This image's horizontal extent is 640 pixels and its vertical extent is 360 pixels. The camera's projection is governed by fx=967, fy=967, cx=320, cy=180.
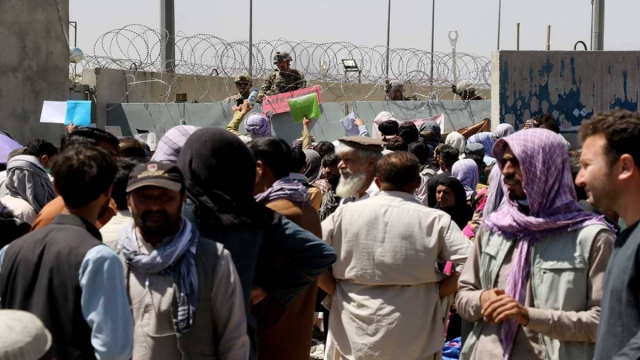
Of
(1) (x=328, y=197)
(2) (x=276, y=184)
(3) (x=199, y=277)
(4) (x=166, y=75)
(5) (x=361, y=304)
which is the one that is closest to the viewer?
(3) (x=199, y=277)

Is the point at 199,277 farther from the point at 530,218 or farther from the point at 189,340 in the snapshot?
the point at 530,218

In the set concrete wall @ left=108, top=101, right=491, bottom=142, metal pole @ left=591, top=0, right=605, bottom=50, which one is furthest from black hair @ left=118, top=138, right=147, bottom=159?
metal pole @ left=591, top=0, right=605, bottom=50

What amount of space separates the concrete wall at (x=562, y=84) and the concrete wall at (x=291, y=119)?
2.03 ft

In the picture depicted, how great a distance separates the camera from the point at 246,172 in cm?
363

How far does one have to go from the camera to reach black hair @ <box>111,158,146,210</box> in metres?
4.34

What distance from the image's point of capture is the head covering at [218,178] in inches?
141

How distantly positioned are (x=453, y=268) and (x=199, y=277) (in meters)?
2.09

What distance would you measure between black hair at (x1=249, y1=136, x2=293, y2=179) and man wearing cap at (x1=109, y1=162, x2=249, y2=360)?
1295 mm

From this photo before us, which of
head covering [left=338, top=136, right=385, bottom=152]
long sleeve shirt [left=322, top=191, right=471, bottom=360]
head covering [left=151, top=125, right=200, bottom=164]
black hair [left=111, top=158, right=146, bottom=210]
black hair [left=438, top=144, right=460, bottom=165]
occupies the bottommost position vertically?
long sleeve shirt [left=322, top=191, right=471, bottom=360]

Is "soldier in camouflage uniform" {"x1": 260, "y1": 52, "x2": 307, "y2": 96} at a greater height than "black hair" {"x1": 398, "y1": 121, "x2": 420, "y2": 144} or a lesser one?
greater

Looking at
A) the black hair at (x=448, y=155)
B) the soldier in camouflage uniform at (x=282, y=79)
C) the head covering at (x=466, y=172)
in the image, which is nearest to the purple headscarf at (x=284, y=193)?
the head covering at (x=466, y=172)

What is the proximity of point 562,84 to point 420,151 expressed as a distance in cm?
612

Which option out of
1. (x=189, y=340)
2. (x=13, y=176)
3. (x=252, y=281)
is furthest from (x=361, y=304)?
(x=13, y=176)

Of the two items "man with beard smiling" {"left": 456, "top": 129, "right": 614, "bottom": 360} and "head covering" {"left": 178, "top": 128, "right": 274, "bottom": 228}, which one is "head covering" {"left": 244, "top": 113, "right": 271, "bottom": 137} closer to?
"man with beard smiling" {"left": 456, "top": 129, "right": 614, "bottom": 360}
